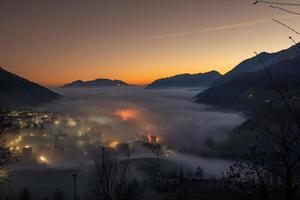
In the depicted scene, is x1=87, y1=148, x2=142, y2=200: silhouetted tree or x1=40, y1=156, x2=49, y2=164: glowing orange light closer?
x1=87, y1=148, x2=142, y2=200: silhouetted tree

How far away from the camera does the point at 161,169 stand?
487 feet

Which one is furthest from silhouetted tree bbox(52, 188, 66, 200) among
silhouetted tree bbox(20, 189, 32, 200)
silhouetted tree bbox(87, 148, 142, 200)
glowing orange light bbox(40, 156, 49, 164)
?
glowing orange light bbox(40, 156, 49, 164)

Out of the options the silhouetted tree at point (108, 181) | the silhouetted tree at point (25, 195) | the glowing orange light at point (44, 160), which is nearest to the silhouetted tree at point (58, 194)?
the silhouetted tree at point (25, 195)

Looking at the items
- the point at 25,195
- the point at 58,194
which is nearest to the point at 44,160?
the point at 58,194

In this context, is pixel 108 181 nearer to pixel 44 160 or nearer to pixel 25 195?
pixel 25 195

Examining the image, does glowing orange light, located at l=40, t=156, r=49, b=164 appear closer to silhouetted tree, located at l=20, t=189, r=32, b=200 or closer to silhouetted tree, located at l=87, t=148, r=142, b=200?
silhouetted tree, located at l=20, t=189, r=32, b=200

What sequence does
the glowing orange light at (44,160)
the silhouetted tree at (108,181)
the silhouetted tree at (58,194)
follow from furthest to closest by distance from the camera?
the glowing orange light at (44,160)
the silhouetted tree at (58,194)
the silhouetted tree at (108,181)

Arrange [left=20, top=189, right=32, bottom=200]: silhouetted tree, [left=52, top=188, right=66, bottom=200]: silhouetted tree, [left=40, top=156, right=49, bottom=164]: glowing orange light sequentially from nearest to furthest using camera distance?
[left=20, top=189, right=32, bottom=200]: silhouetted tree → [left=52, top=188, right=66, bottom=200]: silhouetted tree → [left=40, top=156, right=49, bottom=164]: glowing orange light

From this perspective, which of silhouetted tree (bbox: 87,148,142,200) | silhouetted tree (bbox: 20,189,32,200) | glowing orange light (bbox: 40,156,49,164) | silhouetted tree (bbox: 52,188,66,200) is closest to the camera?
silhouetted tree (bbox: 87,148,142,200)

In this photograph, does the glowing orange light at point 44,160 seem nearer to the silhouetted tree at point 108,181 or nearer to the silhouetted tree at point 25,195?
the silhouetted tree at point 25,195

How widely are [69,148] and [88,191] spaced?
74.7 metres

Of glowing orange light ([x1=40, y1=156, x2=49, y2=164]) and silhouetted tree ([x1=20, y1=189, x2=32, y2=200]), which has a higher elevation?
glowing orange light ([x1=40, y1=156, x2=49, y2=164])

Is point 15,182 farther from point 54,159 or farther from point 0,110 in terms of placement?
point 0,110

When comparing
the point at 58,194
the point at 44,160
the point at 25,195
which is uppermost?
the point at 44,160
